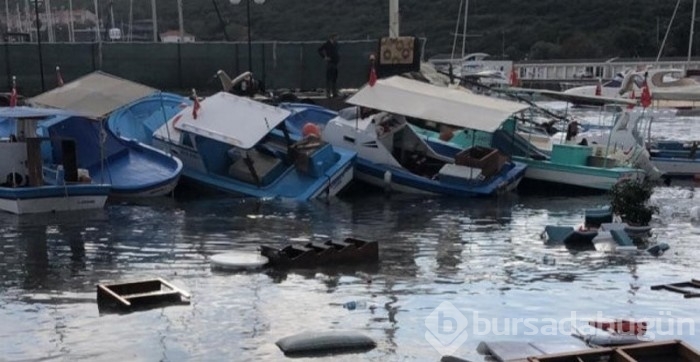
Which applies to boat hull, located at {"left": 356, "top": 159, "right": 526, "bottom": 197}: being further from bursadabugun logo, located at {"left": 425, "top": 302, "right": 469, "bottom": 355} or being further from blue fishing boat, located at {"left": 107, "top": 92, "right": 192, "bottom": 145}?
bursadabugun logo, located at {"left": 425, "top": 302, "right": 469, "bottom": 355}

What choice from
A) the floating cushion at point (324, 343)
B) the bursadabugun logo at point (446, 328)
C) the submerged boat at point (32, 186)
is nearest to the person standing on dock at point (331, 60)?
the submerged boat at point (32, 186)

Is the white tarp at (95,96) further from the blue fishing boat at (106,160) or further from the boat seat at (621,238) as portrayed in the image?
the boat seat at (621,238)

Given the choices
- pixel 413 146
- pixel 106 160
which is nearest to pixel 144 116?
pixel 106 160

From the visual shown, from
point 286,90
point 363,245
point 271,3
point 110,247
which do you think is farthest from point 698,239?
point 271,3

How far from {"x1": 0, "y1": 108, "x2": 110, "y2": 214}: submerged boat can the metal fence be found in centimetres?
1751

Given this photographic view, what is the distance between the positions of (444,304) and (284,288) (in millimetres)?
2100

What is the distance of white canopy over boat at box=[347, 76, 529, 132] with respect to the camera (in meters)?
19.8

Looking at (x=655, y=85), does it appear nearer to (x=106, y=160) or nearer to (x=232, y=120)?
(x=232, y=120)

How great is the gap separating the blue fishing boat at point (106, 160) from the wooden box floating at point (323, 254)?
6.94 meters

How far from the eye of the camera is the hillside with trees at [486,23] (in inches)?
3856

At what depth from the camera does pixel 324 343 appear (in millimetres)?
8258

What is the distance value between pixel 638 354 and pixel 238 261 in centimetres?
614

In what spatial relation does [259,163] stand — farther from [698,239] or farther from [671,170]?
[671,170]

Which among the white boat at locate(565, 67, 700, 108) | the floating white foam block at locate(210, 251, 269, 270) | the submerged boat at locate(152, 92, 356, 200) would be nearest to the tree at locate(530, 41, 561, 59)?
the white boat at locate(565, 67, 700, 108)
